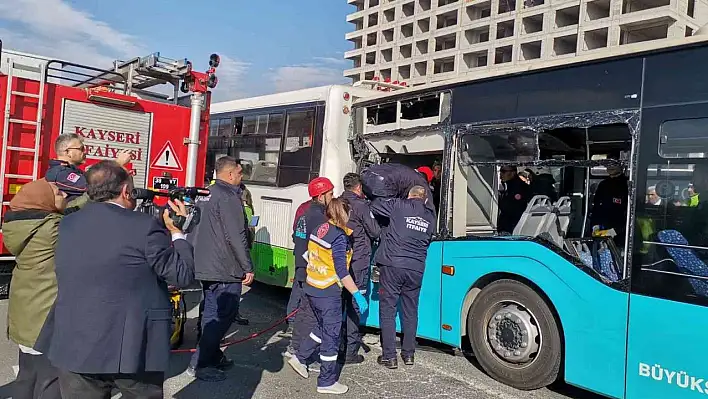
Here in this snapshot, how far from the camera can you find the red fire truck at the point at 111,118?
6438 millimetres

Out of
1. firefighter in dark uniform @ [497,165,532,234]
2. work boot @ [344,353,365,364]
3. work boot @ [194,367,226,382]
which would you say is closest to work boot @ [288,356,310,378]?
work boot @ [344,353,365,364]

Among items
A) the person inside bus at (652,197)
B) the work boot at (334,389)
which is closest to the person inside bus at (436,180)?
the work boot at (334,389)

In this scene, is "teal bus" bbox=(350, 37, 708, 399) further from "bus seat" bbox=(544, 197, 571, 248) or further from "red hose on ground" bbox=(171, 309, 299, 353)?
"red hose on ground" bbox=(171, 309, 299, 353)

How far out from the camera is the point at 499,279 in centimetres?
511

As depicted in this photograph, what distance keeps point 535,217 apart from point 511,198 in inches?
38.7

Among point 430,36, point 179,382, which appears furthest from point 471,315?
point 430,36

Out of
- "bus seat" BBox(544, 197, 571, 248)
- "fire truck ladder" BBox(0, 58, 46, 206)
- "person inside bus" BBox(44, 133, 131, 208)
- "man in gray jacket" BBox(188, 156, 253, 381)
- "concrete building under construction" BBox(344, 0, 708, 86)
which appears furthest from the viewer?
"concrete building under construction" BBox(344, 0, 708, 86)

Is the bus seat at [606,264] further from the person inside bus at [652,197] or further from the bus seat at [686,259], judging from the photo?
the person inside bus at [652,197]

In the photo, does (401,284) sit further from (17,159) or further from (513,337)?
(17,159)

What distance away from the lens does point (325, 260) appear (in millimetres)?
4633

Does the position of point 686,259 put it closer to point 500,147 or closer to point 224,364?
point 500,147

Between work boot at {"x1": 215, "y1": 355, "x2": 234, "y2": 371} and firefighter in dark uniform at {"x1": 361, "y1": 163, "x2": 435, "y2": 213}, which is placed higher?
firefighter in dark uniform at {"x1": 361, "y1": 163, "x2": 435, "y2": 213}

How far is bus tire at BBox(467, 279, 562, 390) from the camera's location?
470 centimetres

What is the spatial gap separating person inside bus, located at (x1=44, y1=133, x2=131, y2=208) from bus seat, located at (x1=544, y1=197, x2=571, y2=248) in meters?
3.98
